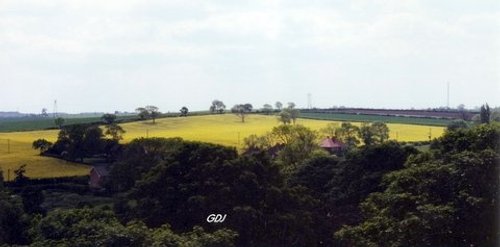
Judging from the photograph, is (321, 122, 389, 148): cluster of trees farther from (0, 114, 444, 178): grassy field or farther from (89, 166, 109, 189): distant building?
(89, 166, 109, 189): distant building

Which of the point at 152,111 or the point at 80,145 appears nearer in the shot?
the point at 80,145

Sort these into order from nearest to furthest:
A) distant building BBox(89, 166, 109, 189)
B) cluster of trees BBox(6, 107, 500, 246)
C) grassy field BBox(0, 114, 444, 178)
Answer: cluster of trees BBox(6, 107, 500, 246), distant building BBox(89, 166, 109, 189), grassy field BBox(0, 114, 444, 178)

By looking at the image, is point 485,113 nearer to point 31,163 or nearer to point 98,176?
point 98,176

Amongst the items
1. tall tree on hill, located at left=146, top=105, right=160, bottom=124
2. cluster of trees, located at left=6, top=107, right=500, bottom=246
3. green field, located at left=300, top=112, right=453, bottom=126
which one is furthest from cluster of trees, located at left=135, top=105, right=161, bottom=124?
cluster of trees, located at left=6, top=107, right=500, bottom=246

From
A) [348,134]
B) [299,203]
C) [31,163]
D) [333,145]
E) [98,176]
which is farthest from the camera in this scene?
[333,145]

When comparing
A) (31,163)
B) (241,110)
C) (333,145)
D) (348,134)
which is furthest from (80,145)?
(241,110)

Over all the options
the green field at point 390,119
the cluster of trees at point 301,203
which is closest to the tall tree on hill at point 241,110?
the green field at point 390,119

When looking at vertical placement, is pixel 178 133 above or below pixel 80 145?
above

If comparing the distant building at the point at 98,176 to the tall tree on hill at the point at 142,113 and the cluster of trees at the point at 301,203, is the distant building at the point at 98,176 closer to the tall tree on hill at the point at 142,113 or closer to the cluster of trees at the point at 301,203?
the cluster of trees at the point at 301,203
